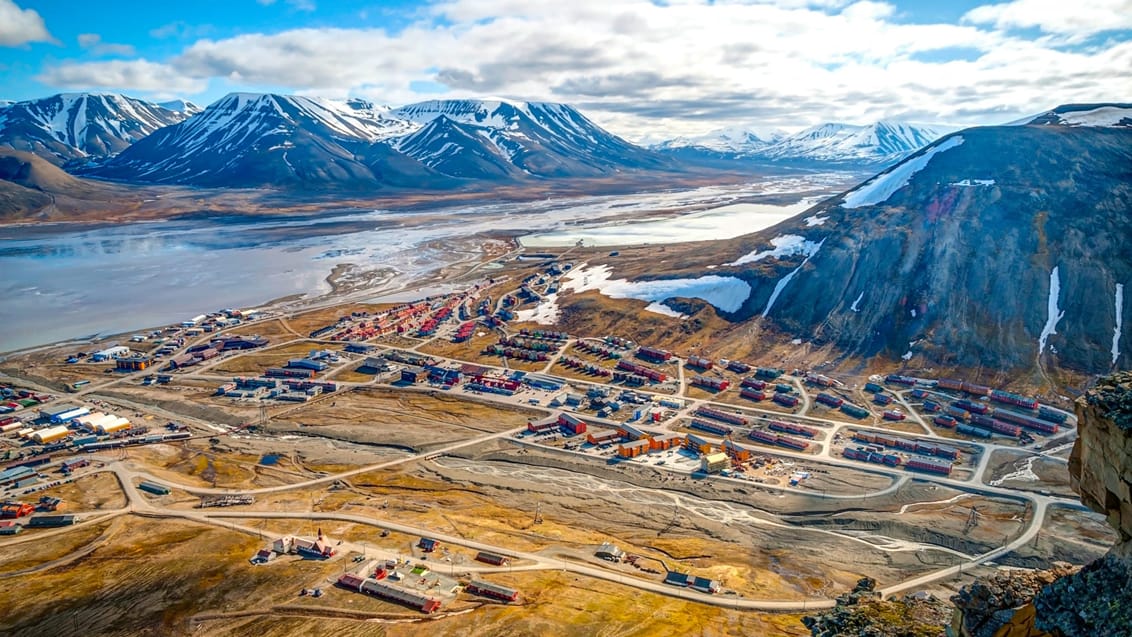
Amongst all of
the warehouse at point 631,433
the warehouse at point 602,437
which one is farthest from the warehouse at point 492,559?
the warehouse at point 631,433

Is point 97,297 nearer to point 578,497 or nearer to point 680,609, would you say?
point 578,497

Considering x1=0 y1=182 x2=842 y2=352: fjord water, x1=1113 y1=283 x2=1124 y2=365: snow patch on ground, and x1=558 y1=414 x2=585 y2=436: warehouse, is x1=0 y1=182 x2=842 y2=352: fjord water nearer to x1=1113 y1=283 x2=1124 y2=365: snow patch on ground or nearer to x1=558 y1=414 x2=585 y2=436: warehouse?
x1=558 y1=414 x2=585 y2=436: warehouse

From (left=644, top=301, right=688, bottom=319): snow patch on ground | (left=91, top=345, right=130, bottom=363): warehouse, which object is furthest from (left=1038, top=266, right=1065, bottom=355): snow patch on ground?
(left=91, top=345, right=130, bottom=363): warehouse

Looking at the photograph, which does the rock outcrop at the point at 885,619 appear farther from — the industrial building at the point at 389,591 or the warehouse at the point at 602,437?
the warehouse at the point at 602,437

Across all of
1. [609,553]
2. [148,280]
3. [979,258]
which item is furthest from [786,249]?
[148,280]

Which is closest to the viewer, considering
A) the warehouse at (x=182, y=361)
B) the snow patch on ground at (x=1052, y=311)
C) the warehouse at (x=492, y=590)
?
the warehouse at (x=492, y=590)

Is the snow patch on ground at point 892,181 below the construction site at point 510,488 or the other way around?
the other way around

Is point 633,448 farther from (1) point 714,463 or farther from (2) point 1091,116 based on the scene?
(2) point 1091,116
